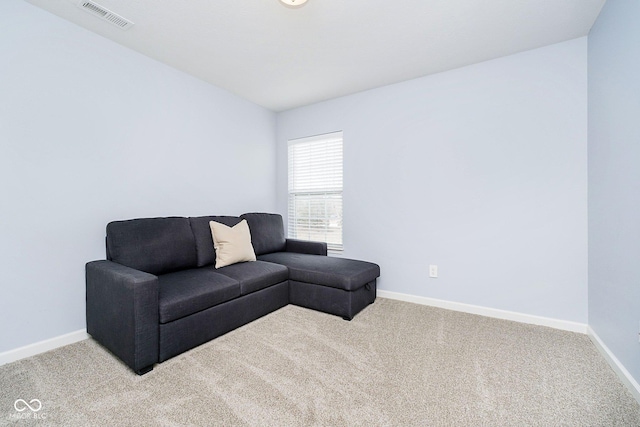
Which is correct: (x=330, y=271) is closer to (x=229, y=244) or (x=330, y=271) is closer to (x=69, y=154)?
(x=229, y=244)

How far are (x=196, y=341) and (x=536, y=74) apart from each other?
364cm

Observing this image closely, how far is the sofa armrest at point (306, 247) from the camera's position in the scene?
356 cm

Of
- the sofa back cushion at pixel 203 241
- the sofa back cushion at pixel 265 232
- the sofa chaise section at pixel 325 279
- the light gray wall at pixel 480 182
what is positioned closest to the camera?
the light gray wall at pixel 480 182

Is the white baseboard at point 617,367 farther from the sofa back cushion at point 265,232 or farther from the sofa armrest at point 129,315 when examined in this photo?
the sofa back cushion at point 265,232

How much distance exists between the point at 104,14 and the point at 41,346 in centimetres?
250

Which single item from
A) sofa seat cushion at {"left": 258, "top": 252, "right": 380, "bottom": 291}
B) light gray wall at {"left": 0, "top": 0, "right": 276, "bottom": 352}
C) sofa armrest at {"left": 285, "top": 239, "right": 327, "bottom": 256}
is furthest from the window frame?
light gray wall at {"left": 0, "top": 0, "right": 276, "bottom": 352}

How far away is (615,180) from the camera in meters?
1.82

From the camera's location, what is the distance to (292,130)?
13.5 ft

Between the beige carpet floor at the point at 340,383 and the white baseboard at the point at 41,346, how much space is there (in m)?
0.06

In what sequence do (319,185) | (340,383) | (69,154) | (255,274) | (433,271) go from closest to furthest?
1. (340,383)
2. (69,154)
3. (255,274)
4. (433,271)
5. (319,185)

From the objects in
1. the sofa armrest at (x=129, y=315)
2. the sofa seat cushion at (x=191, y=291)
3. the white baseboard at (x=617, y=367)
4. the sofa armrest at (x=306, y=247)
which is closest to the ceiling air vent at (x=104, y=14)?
the sofa armrest at (x=129, y=315)

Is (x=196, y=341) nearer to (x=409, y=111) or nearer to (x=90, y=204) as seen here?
(x=90, y=204)

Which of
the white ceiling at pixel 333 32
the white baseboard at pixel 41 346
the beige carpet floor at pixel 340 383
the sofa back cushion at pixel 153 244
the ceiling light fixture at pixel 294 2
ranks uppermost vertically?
the white ceiling at pixel 333 32

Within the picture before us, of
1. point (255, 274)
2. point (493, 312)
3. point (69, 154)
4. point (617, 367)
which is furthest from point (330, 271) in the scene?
point (69, 154)
